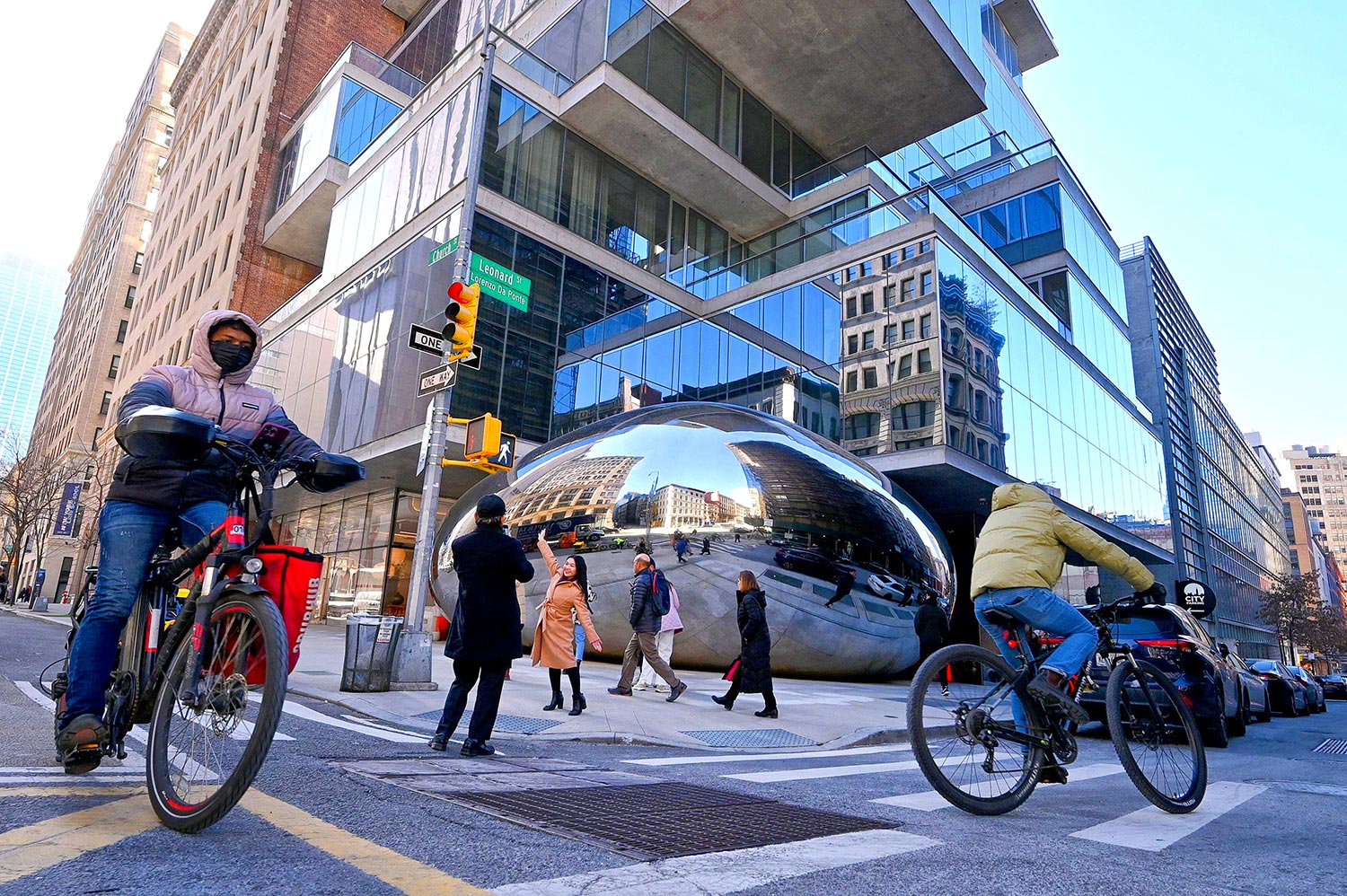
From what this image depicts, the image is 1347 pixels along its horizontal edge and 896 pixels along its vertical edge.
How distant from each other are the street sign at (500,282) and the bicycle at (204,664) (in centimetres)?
831

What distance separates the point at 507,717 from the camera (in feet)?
24.5

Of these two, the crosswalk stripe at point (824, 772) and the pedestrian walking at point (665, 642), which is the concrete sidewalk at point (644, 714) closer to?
the pedestrian walking at point (665, 642)

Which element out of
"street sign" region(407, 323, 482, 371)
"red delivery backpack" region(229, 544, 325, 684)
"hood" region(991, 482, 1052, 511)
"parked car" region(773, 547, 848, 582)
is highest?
"street sign" region(407, 323, 482, 371)

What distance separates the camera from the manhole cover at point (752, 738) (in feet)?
23.6

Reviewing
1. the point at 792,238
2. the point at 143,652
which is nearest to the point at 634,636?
the point at 143,652

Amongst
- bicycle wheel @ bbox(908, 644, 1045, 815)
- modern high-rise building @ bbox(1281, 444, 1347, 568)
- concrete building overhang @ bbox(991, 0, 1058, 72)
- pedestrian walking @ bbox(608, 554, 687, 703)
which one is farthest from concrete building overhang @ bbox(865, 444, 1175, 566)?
modern high-rise building @ bbox(1281, 444, 1347, 568)

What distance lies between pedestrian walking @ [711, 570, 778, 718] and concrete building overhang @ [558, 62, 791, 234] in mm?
20193

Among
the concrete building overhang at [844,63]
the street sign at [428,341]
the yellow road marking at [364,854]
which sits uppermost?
the concrete building overhang at [844,63]

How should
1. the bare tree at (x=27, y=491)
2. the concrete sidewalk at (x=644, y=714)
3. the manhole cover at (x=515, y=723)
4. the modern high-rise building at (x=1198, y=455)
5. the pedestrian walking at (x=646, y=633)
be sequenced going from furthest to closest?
the modern high-rise building at (x=1198, y=455) → the bare tree at (x=27, y=491) → the pedestrian walking at (x=646, y=633) → the concrete sidewalk at (x=644, y=714) → the manhole cover at (x=515, y=723)

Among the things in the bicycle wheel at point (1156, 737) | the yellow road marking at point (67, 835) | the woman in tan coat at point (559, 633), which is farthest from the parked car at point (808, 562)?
the yellow road marking at point (67, 835)

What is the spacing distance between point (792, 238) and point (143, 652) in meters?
26.0

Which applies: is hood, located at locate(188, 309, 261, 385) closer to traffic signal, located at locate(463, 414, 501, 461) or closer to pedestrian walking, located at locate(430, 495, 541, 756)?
pedestrian walking, located at locate(430, 495, 541, 756)

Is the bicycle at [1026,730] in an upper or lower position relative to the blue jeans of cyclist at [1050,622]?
lower

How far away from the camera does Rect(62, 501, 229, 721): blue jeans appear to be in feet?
10.4
